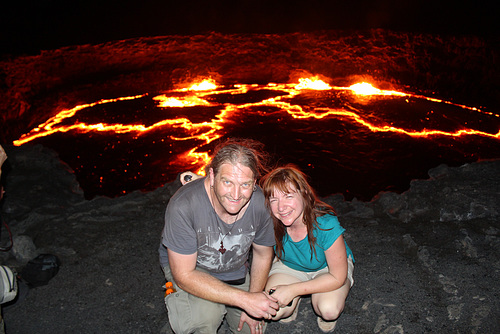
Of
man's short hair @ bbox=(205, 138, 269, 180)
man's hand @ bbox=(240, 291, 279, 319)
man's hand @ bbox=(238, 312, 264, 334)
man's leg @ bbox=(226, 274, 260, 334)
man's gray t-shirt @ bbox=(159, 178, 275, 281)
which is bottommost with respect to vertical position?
man's leg @ bbox=(226, 274, 260, 334)

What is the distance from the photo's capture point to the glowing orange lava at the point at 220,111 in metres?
8.58

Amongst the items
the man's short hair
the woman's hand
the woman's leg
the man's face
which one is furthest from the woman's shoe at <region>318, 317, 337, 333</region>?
the man's short hair

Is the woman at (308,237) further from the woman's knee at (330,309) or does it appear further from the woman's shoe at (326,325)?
the woman's shoe at (326,325)

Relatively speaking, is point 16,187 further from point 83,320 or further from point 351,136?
point 351,136

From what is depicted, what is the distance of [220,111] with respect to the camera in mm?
10438

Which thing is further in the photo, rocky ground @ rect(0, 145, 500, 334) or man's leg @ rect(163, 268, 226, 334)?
rocky ground @ rect(0, 145, 500, 334)

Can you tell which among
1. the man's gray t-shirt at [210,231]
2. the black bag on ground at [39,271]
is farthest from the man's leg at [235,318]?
the black bag on ground at [39,271]

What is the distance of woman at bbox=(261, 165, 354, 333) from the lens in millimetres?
2545

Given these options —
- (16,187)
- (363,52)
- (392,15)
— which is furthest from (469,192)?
(392,15)

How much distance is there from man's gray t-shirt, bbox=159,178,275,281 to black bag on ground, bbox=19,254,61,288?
5.11 feet

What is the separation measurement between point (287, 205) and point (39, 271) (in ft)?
8.81

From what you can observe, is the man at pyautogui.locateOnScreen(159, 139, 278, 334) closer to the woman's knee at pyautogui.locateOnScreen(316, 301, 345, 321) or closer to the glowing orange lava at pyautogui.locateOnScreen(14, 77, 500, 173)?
the woman's knee at pyautogui.locateOnScreen(316, 301, 345, 321)

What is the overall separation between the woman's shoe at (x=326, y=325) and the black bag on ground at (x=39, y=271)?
2.69 meters

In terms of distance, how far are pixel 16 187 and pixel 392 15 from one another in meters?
15.4
